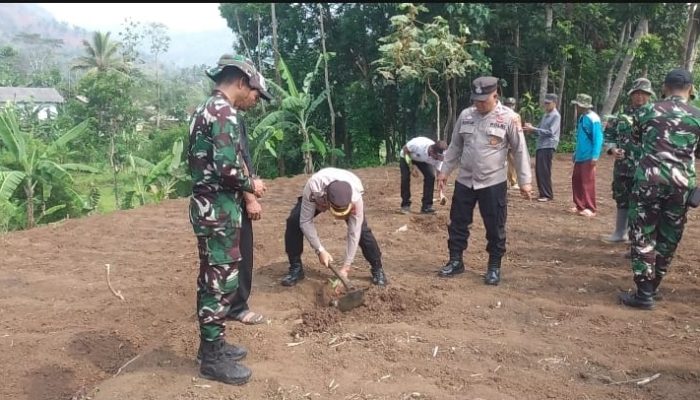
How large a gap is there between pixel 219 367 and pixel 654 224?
330 cm

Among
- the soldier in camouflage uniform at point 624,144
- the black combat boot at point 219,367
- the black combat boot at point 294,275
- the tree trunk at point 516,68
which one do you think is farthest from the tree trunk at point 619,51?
the black combat boot at point 219,367

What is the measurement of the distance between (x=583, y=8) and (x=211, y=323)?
13.7 meters

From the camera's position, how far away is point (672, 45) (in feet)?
50.8

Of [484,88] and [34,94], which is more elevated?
[34,94]

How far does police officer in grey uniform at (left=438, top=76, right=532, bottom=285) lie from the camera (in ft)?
15.6

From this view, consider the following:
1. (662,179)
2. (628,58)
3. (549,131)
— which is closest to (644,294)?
(662,179)

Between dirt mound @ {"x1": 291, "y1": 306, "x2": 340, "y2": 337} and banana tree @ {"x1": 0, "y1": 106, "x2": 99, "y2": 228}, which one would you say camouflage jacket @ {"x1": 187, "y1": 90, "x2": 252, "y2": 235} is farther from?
banana tree @ {"x1": 0, "y1": 106, "x2": 99, "y2": 228}

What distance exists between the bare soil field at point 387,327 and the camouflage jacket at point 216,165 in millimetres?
955

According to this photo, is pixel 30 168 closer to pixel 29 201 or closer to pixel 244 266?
pixel 29 201

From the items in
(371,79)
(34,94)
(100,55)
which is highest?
(100,55)

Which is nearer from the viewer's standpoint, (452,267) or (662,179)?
(662,179)

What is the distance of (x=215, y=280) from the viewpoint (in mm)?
3234

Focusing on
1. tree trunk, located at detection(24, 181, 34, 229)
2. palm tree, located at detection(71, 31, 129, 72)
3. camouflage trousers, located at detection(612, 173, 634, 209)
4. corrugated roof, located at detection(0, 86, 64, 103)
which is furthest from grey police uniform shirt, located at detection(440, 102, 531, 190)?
corrugated roof, located at detection(0, 86, 64, 103)

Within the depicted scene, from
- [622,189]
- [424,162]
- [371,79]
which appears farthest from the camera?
[371,79]
